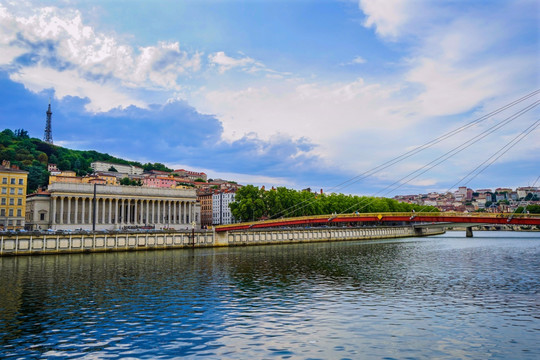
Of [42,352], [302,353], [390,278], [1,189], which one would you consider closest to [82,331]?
[42,352]

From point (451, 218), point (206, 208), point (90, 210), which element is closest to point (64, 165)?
point (206, 208)

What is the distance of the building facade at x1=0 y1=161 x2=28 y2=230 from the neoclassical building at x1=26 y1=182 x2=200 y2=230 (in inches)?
571

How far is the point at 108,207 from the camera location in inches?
4567

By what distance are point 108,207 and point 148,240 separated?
5502 cm

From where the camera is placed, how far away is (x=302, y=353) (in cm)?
1458

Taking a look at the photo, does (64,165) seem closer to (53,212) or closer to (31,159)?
(31,159)

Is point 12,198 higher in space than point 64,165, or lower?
lower

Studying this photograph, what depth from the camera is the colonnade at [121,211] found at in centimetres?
10700

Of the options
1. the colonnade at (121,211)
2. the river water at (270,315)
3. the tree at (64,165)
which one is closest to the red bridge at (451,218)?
the river water at (270,315)

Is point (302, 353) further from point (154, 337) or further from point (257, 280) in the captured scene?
point (257, 280)

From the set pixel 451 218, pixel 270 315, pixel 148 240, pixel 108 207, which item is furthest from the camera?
pixel 108 207

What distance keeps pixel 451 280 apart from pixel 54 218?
95.5 metres

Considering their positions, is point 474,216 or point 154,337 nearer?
point 154,337

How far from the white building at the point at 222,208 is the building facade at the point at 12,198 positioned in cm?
8269
